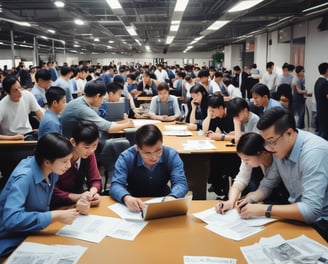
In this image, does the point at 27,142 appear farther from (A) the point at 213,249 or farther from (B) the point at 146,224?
(A) the point at 213,249

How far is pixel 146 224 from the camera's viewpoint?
6.99ft

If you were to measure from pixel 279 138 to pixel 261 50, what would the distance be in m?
15.4

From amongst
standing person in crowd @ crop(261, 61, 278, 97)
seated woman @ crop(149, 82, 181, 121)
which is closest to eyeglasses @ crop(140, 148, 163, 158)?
seated woman @ crop(149, 82, 181, 121)

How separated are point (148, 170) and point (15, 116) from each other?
2.78 m

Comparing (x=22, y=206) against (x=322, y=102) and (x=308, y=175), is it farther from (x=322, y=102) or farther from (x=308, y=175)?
(x=322, y=102)

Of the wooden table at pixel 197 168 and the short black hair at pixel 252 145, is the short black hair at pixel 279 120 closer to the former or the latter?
the short black hair at pixel 252 145

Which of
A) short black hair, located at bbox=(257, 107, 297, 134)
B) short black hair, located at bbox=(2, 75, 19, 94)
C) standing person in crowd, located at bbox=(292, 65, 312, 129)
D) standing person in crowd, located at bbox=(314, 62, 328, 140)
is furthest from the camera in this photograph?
standing person in crowd, located at bbox=(292, 65, 312, 129)

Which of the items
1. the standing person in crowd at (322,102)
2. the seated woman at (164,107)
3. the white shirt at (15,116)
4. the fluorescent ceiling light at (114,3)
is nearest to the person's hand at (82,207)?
the white shirt at (15,116)

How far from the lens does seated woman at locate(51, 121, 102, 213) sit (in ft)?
8.15

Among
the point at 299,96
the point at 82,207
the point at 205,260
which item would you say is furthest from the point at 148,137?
the point at 299,96

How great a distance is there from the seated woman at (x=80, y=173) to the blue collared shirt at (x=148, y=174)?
234 mm

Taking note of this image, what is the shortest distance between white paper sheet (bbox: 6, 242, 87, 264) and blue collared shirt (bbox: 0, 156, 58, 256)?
0.11 metres

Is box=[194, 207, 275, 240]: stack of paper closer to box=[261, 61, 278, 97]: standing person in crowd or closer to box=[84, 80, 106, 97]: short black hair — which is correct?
box=[84, 80, 106, 97]: short black hair

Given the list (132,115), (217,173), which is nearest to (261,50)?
(132,115)
